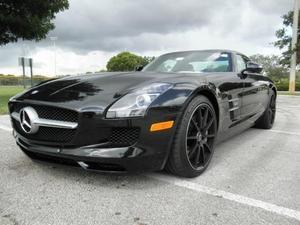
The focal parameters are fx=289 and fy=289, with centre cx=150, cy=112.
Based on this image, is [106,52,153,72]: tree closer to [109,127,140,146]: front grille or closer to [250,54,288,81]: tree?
[250,54,288,81]: tree

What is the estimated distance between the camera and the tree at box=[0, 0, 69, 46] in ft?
40.0

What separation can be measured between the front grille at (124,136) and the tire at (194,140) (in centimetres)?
37

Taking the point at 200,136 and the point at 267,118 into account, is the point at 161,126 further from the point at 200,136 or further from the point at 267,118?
the point at 267,118

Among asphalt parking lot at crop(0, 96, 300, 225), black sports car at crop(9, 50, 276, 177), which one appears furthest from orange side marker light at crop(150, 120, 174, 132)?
asphalt parking lot at crop(0, 96, 300, 225)

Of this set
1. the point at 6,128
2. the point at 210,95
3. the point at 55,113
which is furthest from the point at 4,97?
the point at 210,95

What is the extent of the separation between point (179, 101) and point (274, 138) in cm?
258

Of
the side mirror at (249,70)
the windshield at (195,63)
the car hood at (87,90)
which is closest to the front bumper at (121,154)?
the car hood at (87,90)

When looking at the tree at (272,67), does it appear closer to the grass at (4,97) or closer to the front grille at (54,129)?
the grass at (4,97)

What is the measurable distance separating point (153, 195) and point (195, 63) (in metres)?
1.91

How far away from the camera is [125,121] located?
209cm

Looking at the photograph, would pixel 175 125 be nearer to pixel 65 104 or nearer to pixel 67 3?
pixel 65 104

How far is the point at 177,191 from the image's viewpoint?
7.48ft

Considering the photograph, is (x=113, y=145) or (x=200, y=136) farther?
(x=200, y=136)

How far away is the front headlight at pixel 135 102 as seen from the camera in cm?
212
